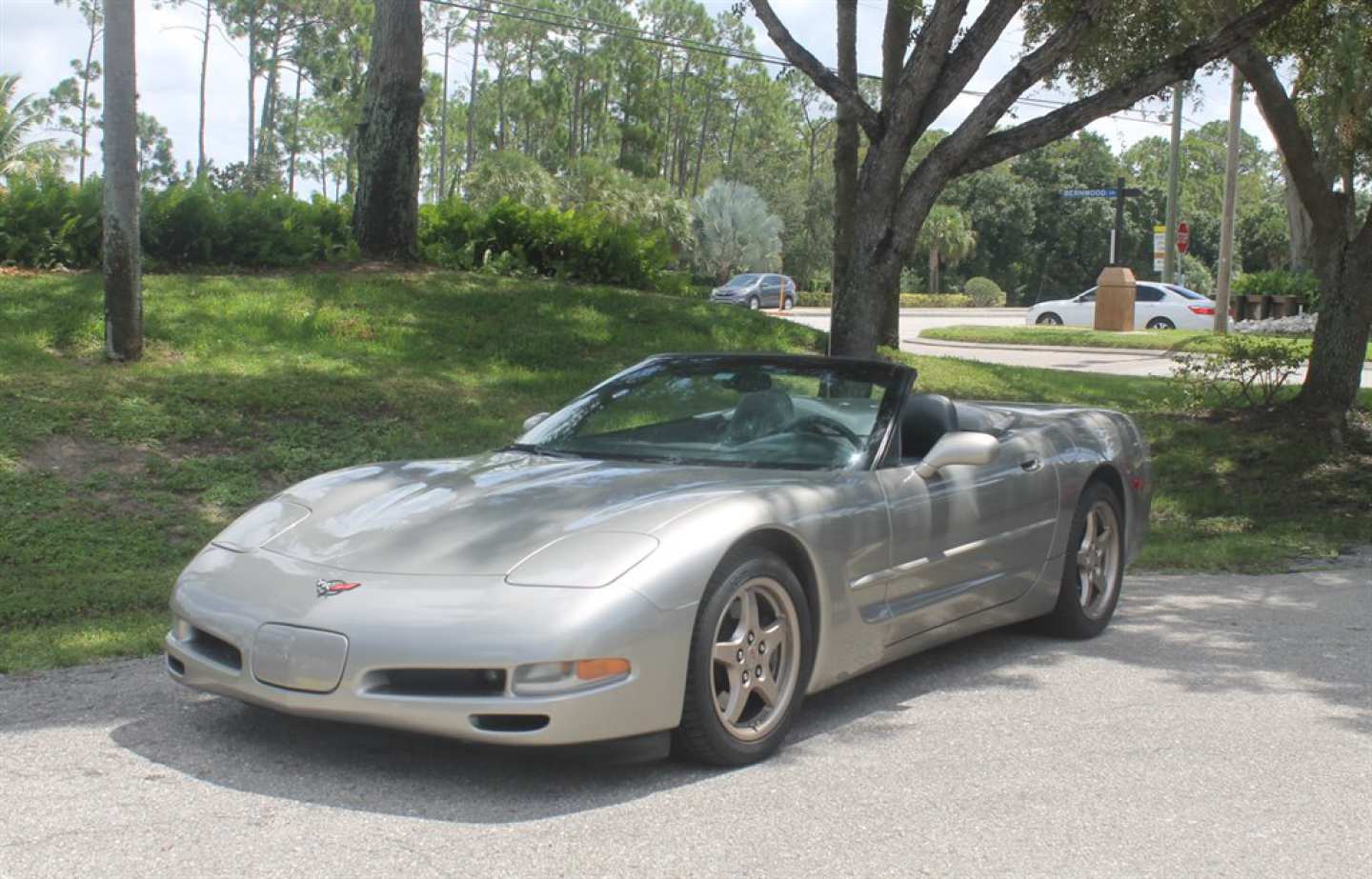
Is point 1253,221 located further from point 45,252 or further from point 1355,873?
point 1355,873

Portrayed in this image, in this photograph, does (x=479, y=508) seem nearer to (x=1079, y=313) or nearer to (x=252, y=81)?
(x=1079, y=313)

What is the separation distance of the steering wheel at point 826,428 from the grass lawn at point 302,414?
283 cm

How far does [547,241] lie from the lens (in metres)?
16.2

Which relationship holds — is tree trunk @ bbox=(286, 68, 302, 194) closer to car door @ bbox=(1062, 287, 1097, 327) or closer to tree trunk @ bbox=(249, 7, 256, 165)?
tree trunk @ bbox=(249, 7, 256, 165)

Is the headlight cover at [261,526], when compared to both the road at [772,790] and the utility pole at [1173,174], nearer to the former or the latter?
the road at [772,790]

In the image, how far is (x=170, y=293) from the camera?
12.6m

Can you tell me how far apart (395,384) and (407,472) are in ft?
20.8

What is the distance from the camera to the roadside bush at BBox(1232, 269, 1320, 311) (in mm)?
34219

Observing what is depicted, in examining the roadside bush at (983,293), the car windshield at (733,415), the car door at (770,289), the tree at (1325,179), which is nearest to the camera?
the car windshield at (733,415)

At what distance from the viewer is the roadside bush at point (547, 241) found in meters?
16.2

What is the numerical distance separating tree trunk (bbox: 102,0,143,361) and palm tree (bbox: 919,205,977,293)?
59990 mm

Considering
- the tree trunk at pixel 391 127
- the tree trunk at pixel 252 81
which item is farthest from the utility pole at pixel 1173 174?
the tree trunk at pixel 252 81

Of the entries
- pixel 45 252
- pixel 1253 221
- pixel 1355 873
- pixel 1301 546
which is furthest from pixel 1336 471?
pixel 1253 221

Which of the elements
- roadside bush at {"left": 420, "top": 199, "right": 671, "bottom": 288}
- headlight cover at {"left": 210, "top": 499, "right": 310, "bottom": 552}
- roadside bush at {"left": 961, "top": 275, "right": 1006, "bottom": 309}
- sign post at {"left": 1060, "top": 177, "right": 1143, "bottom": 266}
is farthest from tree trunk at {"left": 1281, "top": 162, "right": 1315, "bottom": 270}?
headlight cover at {"left": 210, "top": 499, "right": 310, "bottom": 552}
